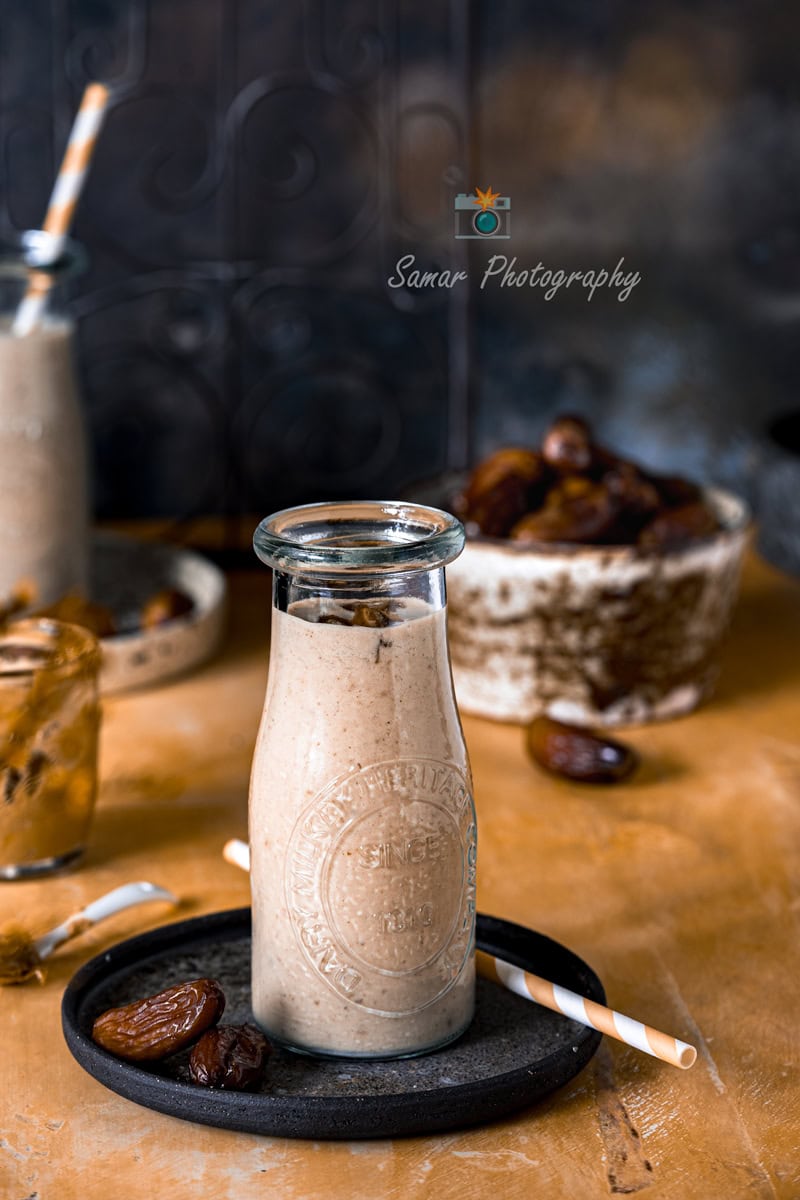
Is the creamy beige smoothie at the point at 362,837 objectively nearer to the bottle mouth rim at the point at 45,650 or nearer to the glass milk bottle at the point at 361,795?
the glass milk bottle at the point at 361,795

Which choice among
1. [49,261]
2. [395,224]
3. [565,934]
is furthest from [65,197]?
[565,934]

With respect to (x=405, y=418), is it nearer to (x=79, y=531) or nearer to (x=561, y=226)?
(x=561, y=226)

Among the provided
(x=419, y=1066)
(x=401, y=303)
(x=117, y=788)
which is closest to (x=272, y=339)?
(x=401, y=303)

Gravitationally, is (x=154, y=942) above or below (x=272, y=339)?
below

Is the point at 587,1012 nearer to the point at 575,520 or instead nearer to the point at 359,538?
the point at 359,538

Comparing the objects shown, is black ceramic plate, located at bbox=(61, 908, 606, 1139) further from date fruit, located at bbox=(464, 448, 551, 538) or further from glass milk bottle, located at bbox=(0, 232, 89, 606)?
glass milk bottle, located at bbox=(0, 232, 89, 606)

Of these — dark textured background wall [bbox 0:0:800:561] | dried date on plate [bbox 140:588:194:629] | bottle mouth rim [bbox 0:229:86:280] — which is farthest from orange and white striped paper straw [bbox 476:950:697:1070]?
dark textured background wall [bbox 0:0:800:561]
